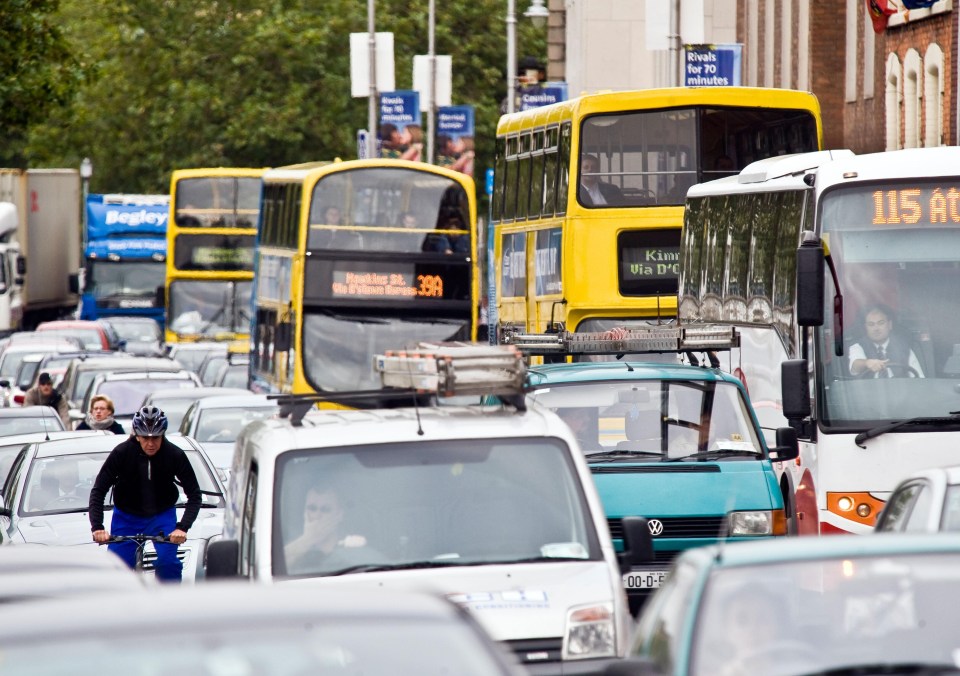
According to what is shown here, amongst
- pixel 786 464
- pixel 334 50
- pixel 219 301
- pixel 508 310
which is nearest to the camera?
pixel 786 464

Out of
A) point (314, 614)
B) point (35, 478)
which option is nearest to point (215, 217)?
point (35, 478)

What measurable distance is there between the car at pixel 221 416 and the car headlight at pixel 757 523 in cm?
847

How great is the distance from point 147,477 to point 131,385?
498 inches

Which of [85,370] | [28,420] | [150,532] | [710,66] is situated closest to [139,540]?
[150,532]

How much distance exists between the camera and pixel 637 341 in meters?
14.2

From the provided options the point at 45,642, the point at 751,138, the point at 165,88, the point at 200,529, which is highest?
the point at 165,88

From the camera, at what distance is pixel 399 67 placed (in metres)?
64.1

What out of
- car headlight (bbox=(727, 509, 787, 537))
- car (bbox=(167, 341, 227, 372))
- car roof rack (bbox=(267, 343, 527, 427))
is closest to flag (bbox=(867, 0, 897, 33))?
car (bbox=(167, 341, 227, 372))

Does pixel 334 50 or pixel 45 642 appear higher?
pixel 334 50

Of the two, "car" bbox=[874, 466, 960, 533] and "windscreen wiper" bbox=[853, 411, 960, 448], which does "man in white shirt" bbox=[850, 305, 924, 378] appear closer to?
"windscreen wiper" bbox=[853, 411, 960, 448]

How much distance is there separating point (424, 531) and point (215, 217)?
34481 mm

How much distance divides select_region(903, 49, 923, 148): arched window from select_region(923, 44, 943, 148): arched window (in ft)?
1.52

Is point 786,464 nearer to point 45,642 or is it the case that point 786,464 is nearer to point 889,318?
point 889,318

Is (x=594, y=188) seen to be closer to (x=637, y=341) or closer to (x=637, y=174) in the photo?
(x=637, y=174)
